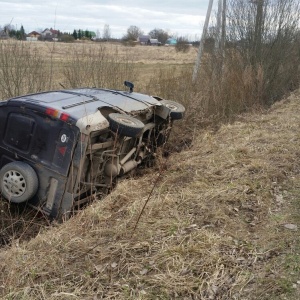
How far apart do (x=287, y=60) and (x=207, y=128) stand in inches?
259

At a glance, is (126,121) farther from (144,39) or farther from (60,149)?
(144,39)

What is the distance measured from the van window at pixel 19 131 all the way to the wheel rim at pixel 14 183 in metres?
0.36

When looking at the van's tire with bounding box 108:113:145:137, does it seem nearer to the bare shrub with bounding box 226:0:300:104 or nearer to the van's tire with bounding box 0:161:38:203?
the van's tire with bounding box 0:161:38:203

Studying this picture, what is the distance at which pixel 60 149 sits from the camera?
4.48 m

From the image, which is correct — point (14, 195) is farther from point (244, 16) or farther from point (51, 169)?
point (244, 16)

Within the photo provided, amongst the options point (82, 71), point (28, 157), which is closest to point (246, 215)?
point (28, 157)

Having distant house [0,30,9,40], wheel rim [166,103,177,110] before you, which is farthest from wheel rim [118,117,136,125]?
distant house [0,30,9,40]

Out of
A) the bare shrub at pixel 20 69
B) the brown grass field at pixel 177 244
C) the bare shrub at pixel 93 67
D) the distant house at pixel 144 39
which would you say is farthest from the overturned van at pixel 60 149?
the distant house at pixel 144 39

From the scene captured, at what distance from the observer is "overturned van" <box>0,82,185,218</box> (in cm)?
444

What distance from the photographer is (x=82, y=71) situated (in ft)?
32.7

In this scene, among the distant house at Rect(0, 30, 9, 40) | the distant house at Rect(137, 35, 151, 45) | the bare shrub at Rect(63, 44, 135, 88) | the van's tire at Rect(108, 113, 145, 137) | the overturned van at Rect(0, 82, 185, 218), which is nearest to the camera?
the overturned van at Rect(0, 82, 185, 218)

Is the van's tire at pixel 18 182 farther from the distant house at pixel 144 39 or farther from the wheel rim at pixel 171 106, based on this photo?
the distant house at pixel 144 39

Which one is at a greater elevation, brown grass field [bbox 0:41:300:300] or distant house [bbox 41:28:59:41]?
distant house [bbox 41:28:59:41]

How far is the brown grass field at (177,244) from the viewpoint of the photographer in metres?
2.83
